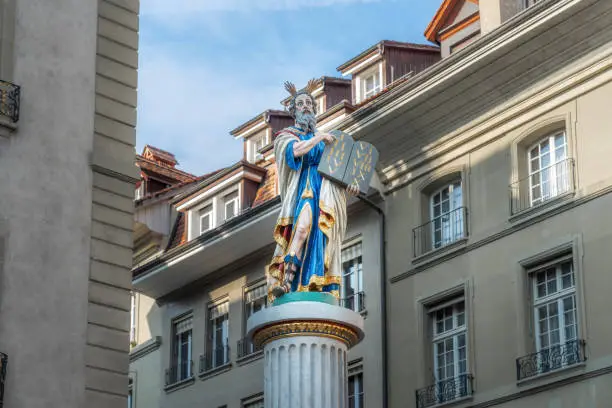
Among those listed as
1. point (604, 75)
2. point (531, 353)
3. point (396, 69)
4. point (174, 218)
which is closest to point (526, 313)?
point (531, 353)

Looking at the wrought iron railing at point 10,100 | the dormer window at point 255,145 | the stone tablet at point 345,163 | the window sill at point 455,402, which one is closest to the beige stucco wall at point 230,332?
the window sill at point 455,402

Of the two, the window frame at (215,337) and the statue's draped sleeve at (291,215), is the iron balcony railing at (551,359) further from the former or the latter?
the window frame at (215,337)

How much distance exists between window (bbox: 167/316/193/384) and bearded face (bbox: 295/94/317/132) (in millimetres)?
18028

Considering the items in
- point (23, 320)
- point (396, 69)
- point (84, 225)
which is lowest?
point (23, 320)

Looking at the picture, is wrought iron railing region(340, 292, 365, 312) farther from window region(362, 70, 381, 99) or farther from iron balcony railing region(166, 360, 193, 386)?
iron balcony railing region(166, 360, 193, 386)

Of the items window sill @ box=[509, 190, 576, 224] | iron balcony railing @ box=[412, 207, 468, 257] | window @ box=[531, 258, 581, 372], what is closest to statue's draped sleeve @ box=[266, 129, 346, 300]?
window @ box=[531, 258, 581, 372]

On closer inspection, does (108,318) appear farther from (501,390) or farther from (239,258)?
(239,258)

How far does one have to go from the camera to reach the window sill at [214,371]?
3547 centimetres

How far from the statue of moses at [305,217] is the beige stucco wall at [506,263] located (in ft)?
27.7

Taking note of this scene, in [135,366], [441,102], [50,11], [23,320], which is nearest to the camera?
[23,320]

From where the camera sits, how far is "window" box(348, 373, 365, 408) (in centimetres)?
3144

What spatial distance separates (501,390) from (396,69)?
9290mm

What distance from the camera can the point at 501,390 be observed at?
27.8 metres

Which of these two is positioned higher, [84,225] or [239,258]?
[239,258]
